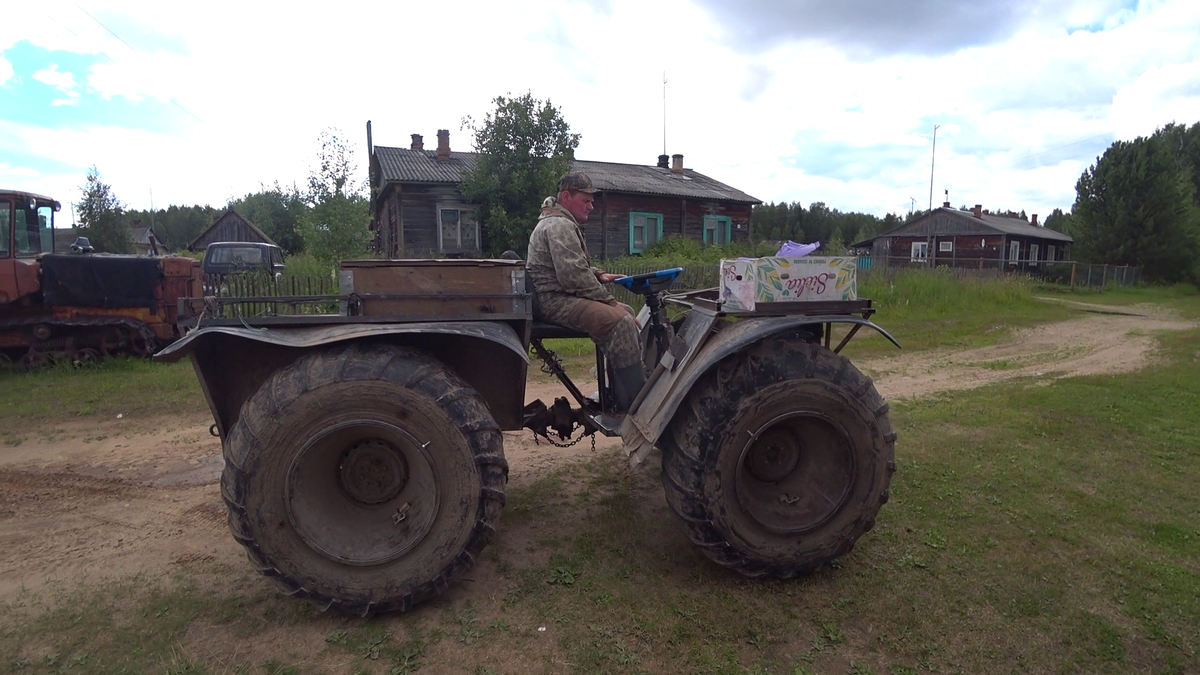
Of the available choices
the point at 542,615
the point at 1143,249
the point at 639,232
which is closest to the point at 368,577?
the point at 542,615

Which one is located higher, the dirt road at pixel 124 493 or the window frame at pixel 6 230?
the window frame at pixel 6 230

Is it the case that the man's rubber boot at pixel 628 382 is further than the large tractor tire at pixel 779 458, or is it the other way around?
the man's rubber boot at pixel 628 382

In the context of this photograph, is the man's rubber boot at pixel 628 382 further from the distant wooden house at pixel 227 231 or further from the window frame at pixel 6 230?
the distant wooden house at pixel 227 231

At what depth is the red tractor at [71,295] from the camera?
383 inches

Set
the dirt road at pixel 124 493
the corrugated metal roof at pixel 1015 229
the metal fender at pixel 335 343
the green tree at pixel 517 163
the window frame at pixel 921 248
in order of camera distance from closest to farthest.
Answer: the metal fender at pixel 335 343
the dirt road at pixel 124 493
the green tree at pixel 517 163
the corrugated metal roof at pixel 1015 229
the window frame at pixel 921 248

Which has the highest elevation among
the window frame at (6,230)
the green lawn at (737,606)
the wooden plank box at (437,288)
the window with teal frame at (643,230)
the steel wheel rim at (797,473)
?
the window with teal frame at (643,230)

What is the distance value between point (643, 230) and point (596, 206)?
2576 millimetres

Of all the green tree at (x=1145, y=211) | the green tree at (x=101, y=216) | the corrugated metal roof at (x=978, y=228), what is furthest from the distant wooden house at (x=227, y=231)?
the green tree at (x=1145, y=211)

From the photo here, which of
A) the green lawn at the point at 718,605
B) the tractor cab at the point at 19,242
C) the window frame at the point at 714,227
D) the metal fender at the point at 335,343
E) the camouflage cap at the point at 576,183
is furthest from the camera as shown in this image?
the window frame at the point at 714,227

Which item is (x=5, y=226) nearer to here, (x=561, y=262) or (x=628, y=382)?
(x=561, y=262)

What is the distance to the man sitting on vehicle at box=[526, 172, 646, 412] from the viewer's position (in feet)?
13.3

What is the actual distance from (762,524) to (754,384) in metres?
0.75

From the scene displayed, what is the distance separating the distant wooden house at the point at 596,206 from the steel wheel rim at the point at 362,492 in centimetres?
1864

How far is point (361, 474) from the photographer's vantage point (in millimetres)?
3422
